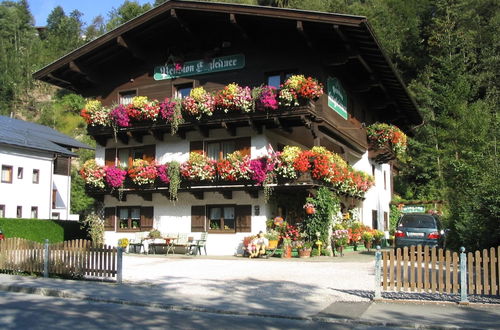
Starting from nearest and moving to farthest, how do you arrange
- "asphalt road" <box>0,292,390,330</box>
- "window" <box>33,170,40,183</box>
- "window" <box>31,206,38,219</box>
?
"asphalt road" <box>0,292,390,330</box> → "window" <box>31,206,38,219</box> → "window" <box>33,170,40,183</box>

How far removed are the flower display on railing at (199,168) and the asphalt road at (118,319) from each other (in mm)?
11630

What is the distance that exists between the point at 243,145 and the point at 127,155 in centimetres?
642

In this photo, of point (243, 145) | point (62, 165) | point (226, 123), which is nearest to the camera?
point (226, 123)

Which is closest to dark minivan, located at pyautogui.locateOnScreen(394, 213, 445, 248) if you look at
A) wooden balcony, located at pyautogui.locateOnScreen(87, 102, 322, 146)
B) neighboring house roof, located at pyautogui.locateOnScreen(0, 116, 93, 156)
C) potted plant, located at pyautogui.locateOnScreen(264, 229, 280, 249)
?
potted plant, located at pyautogui.locateOnScreen(264, 229, 280, 249)

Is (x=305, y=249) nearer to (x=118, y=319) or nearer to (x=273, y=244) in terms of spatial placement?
(x=273, y=244)

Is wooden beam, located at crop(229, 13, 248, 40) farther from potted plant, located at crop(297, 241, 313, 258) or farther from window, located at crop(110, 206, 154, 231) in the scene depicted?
potted plant, located at crop(297, 241, 313, 258)

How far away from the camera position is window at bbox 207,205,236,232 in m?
22.5

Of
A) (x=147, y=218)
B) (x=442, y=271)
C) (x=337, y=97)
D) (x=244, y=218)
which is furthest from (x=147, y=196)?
(x=442, y=271)

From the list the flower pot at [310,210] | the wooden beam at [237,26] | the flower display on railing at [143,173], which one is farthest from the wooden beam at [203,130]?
the flower pot at [310,210]

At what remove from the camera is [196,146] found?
77.9 feet

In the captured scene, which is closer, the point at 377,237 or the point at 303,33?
the point at 303,33

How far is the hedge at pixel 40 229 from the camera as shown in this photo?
2956 cm

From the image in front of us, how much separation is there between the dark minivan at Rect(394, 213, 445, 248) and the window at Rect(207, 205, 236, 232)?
6587mm

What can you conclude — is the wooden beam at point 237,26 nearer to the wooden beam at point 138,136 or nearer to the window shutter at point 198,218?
the wooden beam at point 138,136
